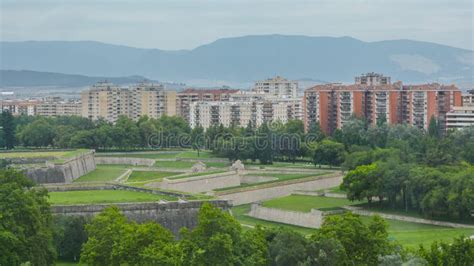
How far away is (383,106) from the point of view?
9850 cm

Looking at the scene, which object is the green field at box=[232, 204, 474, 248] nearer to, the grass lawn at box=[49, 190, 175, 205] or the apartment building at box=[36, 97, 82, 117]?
the grass lawn at box=[49, 190, 175, 205]

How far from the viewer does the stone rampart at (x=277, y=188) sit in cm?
5944

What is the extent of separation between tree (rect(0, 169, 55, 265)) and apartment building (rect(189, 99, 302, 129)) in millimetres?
73673

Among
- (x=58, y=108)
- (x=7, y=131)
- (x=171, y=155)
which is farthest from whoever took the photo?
(x=58, y=108)

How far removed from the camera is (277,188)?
205 feet

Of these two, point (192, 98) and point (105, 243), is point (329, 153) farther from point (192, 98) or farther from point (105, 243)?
point (192, 98)

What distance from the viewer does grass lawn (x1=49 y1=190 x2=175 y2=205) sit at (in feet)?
150

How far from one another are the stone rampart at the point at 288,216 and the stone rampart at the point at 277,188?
9.58ft

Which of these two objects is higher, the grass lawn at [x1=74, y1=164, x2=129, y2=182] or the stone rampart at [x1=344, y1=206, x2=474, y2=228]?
the grass lawn at [x1=74, y1=164, x2=129, y2=182]

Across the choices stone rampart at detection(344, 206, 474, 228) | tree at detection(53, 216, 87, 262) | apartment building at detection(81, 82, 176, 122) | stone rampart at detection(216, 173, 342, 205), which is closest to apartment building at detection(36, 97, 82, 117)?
apartment building at detection(81, 82, 176, 122)

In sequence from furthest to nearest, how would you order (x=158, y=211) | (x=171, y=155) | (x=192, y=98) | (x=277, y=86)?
(x=277, y=86) < (x=192, y=98) < (x=171, y=155) < (x=158, y=211)

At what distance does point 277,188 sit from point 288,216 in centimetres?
975
